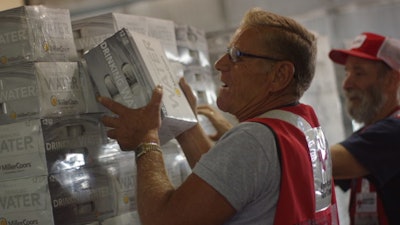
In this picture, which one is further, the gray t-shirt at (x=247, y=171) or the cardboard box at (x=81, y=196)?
the cardboard box at (x=81, y=196)

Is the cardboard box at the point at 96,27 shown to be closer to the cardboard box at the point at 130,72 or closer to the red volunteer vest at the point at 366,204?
the cardboard box at the point at 130,72

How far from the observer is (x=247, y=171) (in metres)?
1.62

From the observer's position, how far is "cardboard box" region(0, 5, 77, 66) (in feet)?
6.36

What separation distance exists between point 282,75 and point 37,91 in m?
0.82

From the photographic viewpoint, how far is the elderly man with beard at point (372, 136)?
2.81 metres

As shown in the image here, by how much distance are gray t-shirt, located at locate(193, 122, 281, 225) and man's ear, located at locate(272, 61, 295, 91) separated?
203 mm

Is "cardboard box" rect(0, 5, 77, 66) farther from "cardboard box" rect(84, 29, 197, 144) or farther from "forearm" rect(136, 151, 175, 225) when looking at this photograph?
"forearm" rect(136, 151, 175, 225)

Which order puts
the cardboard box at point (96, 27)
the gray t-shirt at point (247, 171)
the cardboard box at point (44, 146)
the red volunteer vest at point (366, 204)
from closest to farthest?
the gray t-shirt at point (247, 171), the cardboard box at point (44, 146), the cardboard box at point (96, 27), the red volunteer vest at point (366, 204)

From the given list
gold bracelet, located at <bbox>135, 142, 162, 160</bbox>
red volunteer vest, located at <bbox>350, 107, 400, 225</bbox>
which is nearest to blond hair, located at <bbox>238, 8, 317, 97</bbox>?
gold bracelet, located at <bbox>135, 142, 162, 160</bbox>

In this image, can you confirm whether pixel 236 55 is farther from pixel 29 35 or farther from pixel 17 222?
pixel 17 222

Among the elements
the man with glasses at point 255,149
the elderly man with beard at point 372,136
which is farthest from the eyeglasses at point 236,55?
the elderly man with beard at point 372,136

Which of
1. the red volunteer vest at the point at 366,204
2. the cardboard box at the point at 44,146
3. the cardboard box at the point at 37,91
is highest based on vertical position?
the cardboard box at the point at 37,91

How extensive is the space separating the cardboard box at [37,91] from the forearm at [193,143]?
51 centimetres

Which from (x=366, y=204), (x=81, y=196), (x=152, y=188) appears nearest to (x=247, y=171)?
(x=152, y=188)
